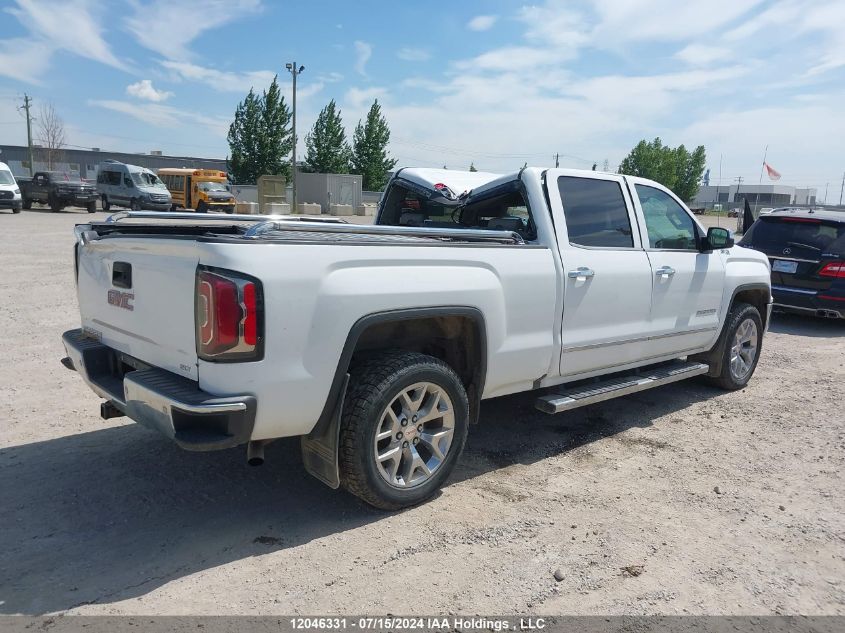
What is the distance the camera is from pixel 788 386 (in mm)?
6621

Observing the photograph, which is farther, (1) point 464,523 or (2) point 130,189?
(2) point 130,189

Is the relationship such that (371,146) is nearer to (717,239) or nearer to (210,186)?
(210,186)

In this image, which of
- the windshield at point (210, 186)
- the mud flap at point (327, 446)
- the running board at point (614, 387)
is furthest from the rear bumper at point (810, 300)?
the windshield at point (210, 186)

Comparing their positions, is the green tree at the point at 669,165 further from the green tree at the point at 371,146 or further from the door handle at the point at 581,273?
the door handle at the point at 581,273

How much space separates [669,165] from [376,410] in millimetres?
96266

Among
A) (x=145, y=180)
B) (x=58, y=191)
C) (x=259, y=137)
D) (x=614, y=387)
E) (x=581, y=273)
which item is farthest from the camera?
(x=259, y=137)

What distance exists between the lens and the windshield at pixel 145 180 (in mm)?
31609

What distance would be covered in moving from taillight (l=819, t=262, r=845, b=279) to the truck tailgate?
9129 millimetres

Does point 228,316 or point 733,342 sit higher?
point 228,316

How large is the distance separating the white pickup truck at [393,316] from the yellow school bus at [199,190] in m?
30.3

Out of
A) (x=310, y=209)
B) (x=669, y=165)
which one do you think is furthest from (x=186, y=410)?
(x=669, y=165)

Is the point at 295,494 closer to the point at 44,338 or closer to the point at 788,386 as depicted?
the point at 44,338

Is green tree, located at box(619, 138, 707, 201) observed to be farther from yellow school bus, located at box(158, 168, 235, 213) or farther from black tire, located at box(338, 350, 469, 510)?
black tire, located at box(338, 350, 469, 510)

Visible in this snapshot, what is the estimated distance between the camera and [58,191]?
29.4 metres
